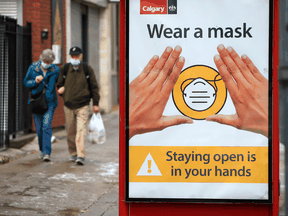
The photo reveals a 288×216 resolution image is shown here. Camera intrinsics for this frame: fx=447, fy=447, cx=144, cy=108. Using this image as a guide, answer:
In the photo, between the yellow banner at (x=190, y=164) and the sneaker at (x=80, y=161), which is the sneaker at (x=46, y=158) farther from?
the yellow banner at (x=190, y=164)

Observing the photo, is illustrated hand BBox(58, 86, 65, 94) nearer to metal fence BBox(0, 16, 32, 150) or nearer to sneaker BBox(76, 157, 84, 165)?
sneaker BBox(76, 157, 84, 165)

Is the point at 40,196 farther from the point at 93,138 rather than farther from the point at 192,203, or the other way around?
the point at 192,203

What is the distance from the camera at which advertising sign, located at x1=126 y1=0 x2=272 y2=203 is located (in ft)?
11.0

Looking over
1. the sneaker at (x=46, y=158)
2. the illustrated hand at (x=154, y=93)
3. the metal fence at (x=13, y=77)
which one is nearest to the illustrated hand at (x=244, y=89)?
the illustrated hand at (x=154, y=93)

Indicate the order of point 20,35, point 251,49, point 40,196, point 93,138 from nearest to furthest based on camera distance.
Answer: point 251,49 → point 40,196 → point 93,138 → point 20,35

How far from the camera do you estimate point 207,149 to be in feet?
11.3

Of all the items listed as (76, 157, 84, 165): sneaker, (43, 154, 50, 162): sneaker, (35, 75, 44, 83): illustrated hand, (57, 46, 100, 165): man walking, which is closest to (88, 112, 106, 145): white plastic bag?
(57, 46, 100, 165): man walking

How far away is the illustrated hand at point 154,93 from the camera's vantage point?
3402 mm

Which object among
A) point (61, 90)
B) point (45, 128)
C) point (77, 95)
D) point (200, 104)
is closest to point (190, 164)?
point (200, 104)

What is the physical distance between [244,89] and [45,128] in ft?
16.7

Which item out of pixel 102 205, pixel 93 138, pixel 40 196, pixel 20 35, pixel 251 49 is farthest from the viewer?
pixel 20 35

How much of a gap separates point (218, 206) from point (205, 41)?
128 cm

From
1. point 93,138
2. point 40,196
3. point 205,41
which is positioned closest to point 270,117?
point 205,41

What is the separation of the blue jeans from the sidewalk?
299 millimetres
